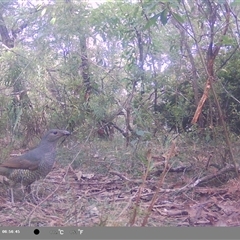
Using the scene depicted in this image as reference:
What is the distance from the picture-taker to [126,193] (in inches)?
66.9

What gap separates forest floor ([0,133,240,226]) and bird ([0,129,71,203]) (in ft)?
0.12

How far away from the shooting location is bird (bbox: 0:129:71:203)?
1.82 m

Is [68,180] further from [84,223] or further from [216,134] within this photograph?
[216,134]

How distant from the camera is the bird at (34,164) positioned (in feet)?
5.98

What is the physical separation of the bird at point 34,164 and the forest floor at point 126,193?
37 mm

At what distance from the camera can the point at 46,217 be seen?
1522 mm

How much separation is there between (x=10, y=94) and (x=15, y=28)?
0.83 ft

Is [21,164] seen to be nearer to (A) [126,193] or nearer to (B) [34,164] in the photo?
(B) [34,164]

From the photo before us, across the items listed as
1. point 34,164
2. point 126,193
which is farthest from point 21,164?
point 126,193

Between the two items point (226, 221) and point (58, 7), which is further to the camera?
point (58, 7)

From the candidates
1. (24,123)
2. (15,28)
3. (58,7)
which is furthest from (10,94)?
(58,7)

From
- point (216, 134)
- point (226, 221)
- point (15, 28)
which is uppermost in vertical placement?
point (15, 28)

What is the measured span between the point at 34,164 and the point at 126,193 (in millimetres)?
362

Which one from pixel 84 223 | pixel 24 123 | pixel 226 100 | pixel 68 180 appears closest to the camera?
pixel 84 223
